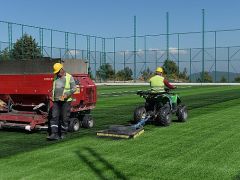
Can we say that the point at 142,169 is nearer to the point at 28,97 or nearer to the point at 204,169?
the point at 204,169

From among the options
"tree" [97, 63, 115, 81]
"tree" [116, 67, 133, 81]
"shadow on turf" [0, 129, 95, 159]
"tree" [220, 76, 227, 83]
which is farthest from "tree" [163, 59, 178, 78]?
"shadow on turf" [0, 129, 95, 159]

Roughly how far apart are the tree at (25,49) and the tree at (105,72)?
640 inches

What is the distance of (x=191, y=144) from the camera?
10.5 m

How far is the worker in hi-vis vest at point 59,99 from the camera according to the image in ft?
36.6

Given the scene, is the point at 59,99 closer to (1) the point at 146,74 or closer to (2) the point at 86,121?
(2) the point at 86,121

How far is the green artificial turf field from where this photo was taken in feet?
25.4

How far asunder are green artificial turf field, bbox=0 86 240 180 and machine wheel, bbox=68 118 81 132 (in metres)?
0.19

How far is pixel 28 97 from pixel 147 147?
436 cm

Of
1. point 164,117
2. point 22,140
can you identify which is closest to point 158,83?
point 164,117

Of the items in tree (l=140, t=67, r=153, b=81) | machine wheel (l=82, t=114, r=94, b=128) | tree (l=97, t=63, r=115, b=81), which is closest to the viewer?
machine wheel (l=82, t=114, r=94, b=128)

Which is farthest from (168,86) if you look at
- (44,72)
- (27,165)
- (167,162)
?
(27,165)

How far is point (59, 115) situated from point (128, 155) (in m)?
2.77

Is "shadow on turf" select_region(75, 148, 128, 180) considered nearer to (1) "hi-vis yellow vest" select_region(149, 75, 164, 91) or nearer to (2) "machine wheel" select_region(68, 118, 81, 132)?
(2) "machine wheel" select_region(68, 118, 81, 132)

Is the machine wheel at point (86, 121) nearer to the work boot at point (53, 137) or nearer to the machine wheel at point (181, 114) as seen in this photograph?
the work boot at point (53, 137)
